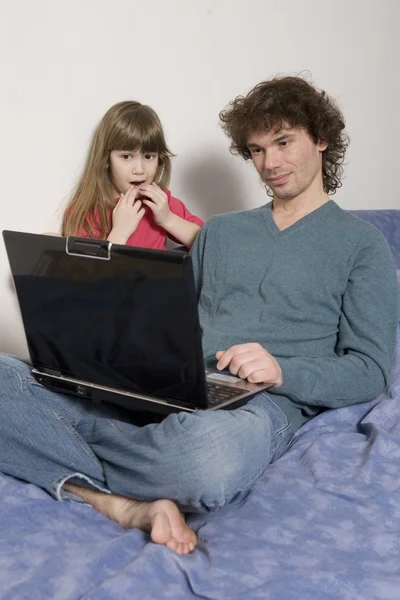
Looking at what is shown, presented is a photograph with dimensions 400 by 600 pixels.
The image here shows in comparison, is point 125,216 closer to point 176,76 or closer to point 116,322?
point 176,76

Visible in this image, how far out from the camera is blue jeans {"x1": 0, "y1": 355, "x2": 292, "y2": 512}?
3.99ft

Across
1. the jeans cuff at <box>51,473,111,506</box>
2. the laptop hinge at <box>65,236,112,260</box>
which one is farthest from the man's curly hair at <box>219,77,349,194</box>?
the jeans cuff at <box>51,473,111,506</box>

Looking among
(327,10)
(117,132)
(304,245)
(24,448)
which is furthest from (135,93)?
(24,448)

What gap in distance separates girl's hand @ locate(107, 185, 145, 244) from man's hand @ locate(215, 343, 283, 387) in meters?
0.67

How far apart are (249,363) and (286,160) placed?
55 cm

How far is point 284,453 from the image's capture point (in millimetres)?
1533

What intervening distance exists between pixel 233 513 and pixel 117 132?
109cm

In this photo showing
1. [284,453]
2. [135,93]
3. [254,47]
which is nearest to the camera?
[284,453]

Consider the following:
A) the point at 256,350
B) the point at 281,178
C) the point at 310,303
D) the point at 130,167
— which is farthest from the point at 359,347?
the point at 130,167

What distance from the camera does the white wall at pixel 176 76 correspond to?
1.96 metres

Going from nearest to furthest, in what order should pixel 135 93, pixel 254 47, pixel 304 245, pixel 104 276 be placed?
pixel 104 276, pixel 304 245, pixel 135 93, pixel 254 47

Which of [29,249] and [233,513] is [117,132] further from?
[233,513]

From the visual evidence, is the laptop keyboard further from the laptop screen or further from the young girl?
the young girl

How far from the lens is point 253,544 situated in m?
1.17
